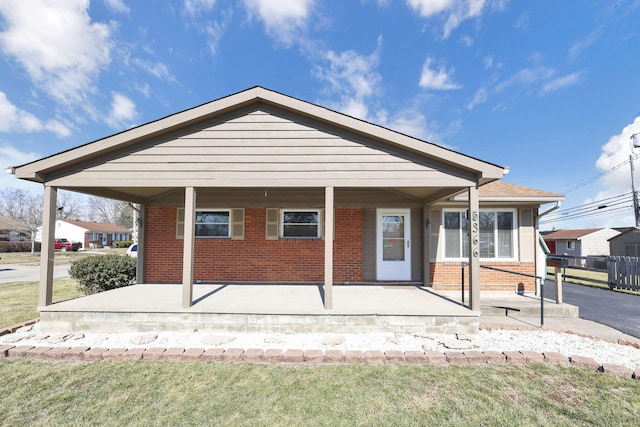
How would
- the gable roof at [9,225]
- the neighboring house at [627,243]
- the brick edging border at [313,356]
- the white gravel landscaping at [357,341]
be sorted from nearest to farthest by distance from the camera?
the brick edging border at [313,356]
the white gravel landscaping at [357,341]
the neighboring house at [627,243]
the gable roof at [9,225]

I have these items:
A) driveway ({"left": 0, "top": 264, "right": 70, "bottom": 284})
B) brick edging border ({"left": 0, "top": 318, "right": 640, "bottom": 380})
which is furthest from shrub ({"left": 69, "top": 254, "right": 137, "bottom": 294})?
driveway ({"left": 0, "top": 264, "right": 70, "bottom": 284})

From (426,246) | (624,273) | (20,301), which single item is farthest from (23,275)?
(624,273)

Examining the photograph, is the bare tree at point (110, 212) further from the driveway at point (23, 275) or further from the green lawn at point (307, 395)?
the green lawn at point (307, 395)

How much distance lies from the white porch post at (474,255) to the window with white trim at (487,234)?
255cm

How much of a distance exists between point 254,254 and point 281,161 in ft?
11.8

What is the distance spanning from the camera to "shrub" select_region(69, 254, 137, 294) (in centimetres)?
786

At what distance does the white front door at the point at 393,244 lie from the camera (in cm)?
805

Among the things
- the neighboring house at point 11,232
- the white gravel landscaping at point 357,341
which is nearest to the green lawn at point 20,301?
the white gravel landscaping at point 357,341

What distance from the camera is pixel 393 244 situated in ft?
26.6

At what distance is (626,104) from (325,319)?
27182mm

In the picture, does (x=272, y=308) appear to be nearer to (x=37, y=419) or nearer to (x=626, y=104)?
(x=37, y=419)

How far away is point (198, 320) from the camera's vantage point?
5.20 meters

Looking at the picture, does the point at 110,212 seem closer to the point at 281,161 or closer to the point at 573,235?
the point at 281,161

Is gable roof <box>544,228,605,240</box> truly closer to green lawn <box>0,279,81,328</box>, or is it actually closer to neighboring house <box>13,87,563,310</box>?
neighboring house <box>13,87,563,310</box>
